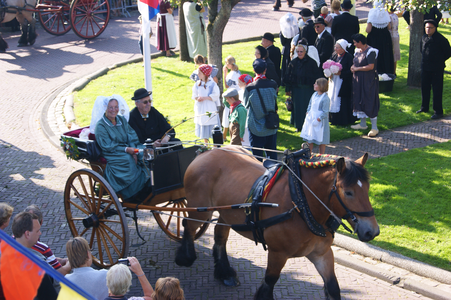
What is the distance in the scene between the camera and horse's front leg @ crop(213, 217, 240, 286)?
17.7ft

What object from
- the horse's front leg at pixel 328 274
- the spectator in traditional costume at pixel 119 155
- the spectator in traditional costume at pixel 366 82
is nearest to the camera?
the horse's front leg at pixel 328 274

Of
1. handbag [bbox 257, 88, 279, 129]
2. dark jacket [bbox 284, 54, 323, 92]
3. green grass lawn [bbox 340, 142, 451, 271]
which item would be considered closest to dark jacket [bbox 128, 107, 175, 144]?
handbag [bbox 257, 88, 279, 129]

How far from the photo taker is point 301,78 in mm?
9625

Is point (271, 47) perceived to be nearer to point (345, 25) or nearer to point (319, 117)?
point (345, 25)

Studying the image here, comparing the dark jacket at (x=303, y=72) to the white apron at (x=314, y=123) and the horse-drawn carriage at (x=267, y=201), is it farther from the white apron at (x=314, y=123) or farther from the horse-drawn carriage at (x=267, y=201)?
Answer: the horse-drawn carriage at (x=267, y=201)

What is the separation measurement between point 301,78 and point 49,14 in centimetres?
1279

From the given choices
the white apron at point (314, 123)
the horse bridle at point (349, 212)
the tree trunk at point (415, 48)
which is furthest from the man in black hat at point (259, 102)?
the tree trunk at point (415, 48)

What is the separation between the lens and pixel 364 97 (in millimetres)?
9633

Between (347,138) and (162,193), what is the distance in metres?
5.36

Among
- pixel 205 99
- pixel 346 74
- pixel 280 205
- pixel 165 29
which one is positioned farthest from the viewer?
pixel 165 29

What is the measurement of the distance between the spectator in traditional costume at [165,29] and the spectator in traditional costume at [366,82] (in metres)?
7.73

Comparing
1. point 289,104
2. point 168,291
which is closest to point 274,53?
point 289,104

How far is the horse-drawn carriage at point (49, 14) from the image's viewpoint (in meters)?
16.1

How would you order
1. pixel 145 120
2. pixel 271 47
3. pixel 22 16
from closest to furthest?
pixel 145 120 → pixel 271 47 → pixel 22 16
